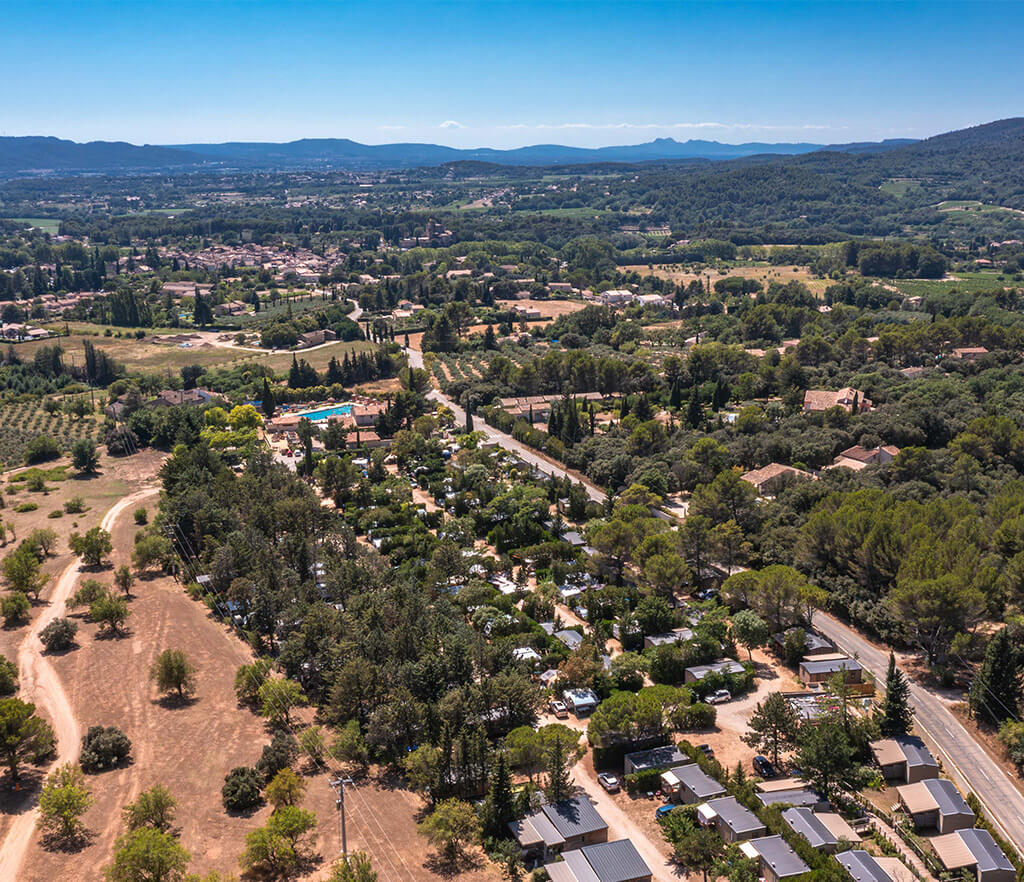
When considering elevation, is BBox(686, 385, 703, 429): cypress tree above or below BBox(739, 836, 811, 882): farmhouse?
above

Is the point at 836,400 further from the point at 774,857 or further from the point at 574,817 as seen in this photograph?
the point at 574,817

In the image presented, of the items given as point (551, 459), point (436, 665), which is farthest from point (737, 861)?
point (551, 459)

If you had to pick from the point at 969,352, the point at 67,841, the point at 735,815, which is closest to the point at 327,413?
the point at 67,841

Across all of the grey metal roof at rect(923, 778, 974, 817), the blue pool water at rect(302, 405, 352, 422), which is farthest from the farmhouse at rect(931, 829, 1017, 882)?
the blue pool water at rect(302, 405, 352, 422)

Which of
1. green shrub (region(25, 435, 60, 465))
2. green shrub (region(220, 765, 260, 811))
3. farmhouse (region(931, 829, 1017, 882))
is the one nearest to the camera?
farmhouse (region(931, 829, 1017, 882))

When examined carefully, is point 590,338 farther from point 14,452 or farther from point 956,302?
point 14,452

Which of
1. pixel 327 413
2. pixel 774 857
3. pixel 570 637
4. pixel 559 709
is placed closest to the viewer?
pixel 774 857

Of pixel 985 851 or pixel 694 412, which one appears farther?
pixel 694 412

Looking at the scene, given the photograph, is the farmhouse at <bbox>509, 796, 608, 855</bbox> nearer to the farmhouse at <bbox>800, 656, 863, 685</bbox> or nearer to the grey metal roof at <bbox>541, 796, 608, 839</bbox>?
the grey metal roof at <bbox>541, 796, 608, 839</bbox>
